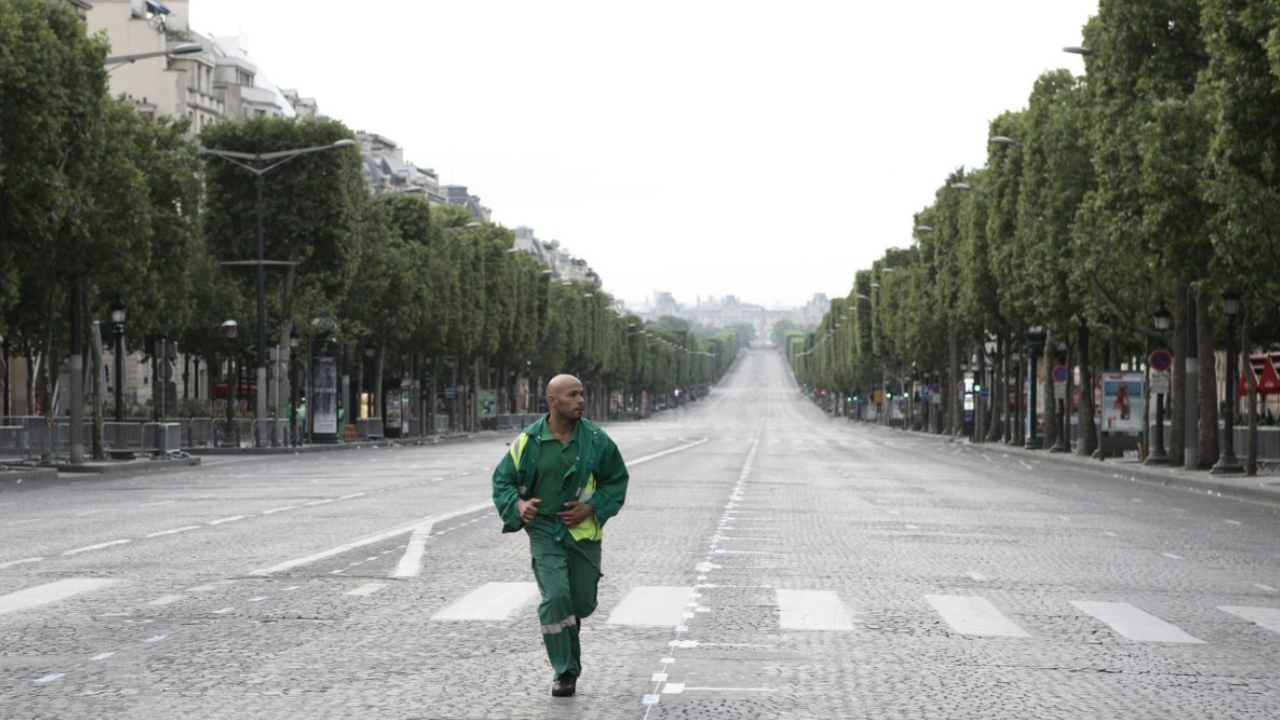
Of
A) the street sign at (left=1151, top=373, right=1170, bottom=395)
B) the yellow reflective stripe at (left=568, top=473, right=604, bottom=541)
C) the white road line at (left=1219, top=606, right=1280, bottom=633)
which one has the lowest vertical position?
the white road line at (left=1219, top=606, right=1280, bottom=633)

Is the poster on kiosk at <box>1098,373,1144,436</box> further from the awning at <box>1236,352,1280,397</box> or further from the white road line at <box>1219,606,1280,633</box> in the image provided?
the white road line at <box>1219,606,1280,633</box>

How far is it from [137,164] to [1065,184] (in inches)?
942

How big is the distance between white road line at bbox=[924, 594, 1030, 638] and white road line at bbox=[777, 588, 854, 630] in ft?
2.31

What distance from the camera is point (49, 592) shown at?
16.2m

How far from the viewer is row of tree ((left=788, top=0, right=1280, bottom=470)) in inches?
1348

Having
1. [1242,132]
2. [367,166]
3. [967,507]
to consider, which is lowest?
[967,507]

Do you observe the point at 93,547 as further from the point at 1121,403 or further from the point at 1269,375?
the point at 1121,403

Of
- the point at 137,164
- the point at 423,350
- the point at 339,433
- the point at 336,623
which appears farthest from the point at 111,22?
the point at 336,623

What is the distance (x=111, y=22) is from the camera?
121062mm

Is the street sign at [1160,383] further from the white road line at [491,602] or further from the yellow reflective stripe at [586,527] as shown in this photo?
the yellow reflective stripe at [586,527]

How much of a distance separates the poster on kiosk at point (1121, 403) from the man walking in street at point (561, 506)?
53952mm

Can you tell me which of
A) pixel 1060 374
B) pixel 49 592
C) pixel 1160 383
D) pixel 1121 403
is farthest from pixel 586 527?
pixel 1060 374

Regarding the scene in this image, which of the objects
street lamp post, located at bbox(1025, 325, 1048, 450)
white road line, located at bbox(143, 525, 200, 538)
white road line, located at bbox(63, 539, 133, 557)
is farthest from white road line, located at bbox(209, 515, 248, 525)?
street lamp post, located at bbox(1025, 325, 1048, 450)

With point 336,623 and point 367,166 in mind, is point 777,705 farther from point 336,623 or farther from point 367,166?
point 367,166
